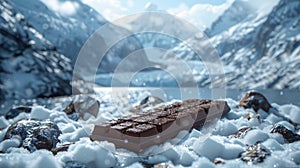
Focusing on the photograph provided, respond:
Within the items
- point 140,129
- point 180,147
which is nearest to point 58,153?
point 140,129

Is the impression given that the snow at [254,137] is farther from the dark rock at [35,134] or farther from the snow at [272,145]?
the dark rock at [35,134]

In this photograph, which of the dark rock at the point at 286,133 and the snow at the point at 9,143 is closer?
the snow at the point at 9,143

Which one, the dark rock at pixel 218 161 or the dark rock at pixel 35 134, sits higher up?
the dark rock at pixel 35 134

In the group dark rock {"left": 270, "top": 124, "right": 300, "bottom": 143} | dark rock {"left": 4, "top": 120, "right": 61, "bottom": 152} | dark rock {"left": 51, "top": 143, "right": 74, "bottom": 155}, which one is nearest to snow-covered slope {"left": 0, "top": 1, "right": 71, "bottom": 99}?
dark rock {"left": 4, "top": 120, "right": 61, "bottom": 152}

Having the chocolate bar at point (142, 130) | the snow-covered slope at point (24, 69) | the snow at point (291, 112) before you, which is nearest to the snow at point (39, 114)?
the chocolate bar at point (142, 130)

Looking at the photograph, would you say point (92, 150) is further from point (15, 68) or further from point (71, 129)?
point (15, 68)

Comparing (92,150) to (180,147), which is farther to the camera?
(180,147)
